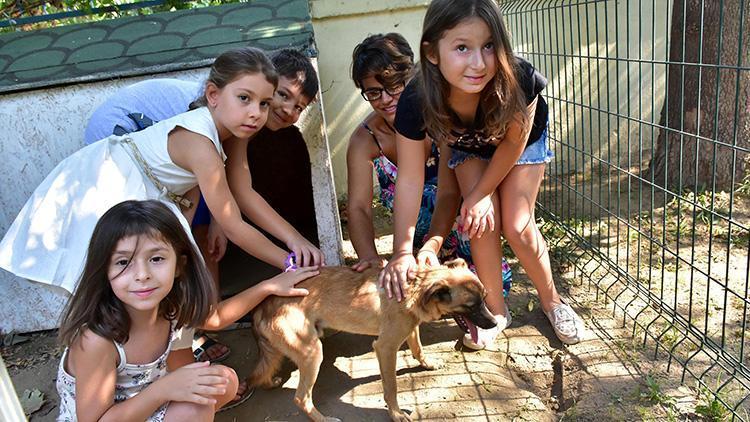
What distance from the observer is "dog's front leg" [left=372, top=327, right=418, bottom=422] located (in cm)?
300

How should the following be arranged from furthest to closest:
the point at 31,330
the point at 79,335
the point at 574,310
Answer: the point at 31,330
the point at 574,310
the point at 79,335

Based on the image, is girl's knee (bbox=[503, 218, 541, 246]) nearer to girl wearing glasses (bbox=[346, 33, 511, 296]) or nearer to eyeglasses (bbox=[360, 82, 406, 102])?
girl wearing glasses (bbox=[346, 33, 511, 296])

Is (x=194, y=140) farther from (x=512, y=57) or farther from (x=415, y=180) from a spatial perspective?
(x=512, y=57)

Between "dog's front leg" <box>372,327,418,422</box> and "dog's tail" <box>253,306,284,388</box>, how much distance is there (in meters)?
0.53

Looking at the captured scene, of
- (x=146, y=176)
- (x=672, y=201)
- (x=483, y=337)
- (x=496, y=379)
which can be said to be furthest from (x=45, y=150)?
(x=672, y=201)

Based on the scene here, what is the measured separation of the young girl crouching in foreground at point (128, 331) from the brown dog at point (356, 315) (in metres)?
0.60

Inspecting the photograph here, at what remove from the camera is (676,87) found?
5.55 meters

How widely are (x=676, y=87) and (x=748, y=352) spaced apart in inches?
120

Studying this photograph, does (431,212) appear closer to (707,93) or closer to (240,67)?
(240,67)

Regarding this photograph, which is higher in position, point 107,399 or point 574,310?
point 107,399

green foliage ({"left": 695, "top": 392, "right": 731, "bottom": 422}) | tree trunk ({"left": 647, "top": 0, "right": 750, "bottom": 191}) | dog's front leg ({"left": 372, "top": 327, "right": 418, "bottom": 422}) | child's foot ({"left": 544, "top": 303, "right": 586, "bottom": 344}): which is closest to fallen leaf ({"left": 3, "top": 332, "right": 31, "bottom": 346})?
dog's front leg ({"left": 372, "top": 327, "right": 418, "bottom": 422})

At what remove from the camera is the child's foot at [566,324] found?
350 cm

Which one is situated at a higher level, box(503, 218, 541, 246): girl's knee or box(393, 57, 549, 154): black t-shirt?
box(393, 57, 549, 154): black t-shirt

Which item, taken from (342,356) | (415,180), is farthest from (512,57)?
(342,356)
